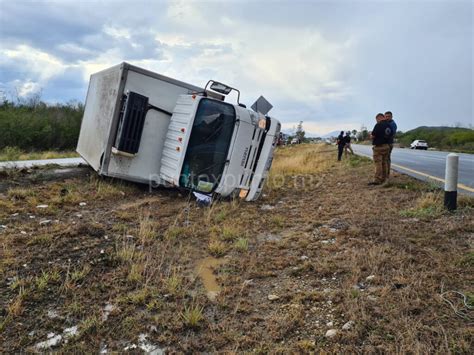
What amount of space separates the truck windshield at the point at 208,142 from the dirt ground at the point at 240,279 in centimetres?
87

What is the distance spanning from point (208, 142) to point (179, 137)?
22.6 inches

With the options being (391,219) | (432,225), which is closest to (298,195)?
(391,219)

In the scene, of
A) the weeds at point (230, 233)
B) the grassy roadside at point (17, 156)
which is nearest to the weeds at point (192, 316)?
the weeds at point (230, 233)

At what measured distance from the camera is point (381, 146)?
7.72 m

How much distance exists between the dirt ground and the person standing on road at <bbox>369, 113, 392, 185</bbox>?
6.82ft

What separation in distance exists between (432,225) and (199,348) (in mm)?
3578

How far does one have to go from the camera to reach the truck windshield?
20.4ft

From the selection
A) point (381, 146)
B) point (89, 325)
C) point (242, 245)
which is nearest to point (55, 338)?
point (89, 325)

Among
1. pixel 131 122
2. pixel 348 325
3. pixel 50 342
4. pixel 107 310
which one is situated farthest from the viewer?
pixel 131 122

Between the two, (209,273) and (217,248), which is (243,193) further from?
(209,273)

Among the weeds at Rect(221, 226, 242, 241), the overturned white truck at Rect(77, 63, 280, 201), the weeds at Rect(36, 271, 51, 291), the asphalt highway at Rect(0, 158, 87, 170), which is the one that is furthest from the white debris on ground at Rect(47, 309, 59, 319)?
the asphalt highway at Rect(0, 158, 87, 170)

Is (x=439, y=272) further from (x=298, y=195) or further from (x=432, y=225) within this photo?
(x=298, y=195)

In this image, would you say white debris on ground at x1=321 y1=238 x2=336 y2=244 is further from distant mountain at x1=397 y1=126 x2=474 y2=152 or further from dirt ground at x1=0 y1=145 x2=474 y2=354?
distant mountain at x1=397 y1=126 x2=474 y2=152

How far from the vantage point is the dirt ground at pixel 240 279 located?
2.36 meters
